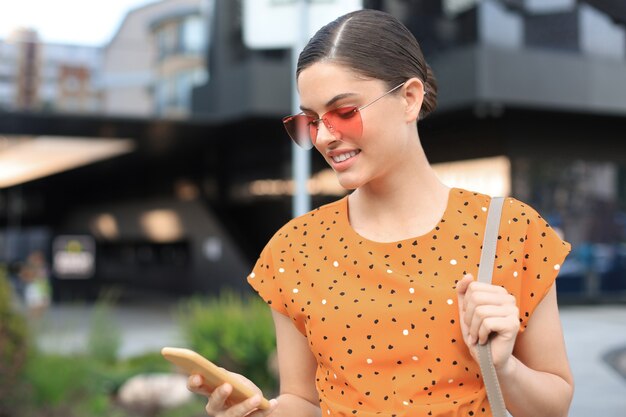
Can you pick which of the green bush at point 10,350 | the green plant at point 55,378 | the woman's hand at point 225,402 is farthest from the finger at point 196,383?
the green plant at point 55,378

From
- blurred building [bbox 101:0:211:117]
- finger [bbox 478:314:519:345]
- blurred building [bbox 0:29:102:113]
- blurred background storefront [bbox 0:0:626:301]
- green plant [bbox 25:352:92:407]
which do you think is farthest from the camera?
blurred building [bbox 101:0:211:117]

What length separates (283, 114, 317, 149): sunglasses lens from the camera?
1.85m

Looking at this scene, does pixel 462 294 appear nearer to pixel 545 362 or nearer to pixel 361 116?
pixel 545 362

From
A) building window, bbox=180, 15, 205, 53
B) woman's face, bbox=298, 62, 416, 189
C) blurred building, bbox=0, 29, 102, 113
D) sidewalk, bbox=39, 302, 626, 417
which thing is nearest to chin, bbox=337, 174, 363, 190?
woman's face, bbox=298, 62, 416, 189

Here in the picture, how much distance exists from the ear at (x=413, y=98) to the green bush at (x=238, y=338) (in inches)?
224

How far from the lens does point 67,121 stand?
53.4 feet

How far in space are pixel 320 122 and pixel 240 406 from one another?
2.01ft

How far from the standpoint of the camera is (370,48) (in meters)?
1.73

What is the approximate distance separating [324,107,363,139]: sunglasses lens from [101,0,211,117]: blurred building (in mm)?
14751

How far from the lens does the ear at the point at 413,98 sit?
1.76 m

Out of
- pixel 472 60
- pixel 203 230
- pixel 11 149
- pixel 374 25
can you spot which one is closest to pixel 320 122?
pixel 374 25

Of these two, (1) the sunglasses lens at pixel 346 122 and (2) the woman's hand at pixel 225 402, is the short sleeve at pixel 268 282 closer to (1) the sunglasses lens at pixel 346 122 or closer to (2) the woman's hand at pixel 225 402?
(2) the woman's hand at pixel 225 402

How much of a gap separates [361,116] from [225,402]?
66 centimetres

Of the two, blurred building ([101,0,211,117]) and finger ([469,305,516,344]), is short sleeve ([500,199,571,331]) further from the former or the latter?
blurred building ([101,0,211,117])
